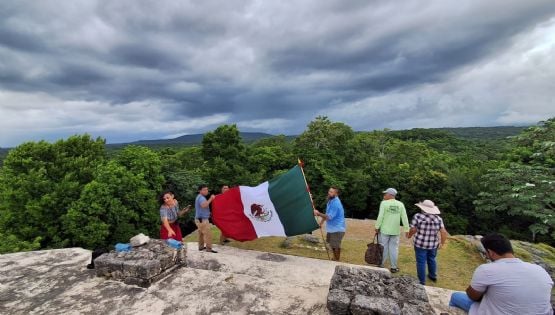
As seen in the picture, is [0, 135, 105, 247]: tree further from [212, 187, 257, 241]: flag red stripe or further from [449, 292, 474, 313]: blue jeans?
[449, 292, 474, 313]: blue jeans

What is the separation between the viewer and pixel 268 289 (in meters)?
4.54

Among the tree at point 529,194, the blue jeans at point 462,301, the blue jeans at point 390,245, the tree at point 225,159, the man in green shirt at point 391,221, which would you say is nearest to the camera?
the blue jeans at point 462,301

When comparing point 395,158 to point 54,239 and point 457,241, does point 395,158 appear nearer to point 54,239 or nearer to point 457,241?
point 457,241

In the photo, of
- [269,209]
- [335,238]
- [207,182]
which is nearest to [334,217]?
[335,238]

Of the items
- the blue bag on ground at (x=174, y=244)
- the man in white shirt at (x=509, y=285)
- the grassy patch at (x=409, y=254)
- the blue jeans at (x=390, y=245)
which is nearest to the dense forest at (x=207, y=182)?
the grassy patch at (x=409, y=254)

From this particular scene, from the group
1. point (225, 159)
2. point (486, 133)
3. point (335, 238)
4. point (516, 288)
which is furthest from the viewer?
point (486, 133)

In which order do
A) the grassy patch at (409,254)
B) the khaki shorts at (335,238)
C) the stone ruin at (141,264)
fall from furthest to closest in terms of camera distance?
1. the grassy patch at (409,254)
2. the khaki shorts at (335,238)
3. the stone ruin at (141,264)

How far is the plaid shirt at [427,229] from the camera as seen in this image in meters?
6.05

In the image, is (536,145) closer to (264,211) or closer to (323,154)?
(323,154)

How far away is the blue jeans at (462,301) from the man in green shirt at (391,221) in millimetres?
2492

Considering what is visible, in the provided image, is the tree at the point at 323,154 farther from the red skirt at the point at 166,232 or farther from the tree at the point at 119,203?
the red skirt at the point at 166,232

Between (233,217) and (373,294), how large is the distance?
14.2ft

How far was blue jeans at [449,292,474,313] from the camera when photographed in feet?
12.6

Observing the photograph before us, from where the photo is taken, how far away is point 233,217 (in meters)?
7.65
